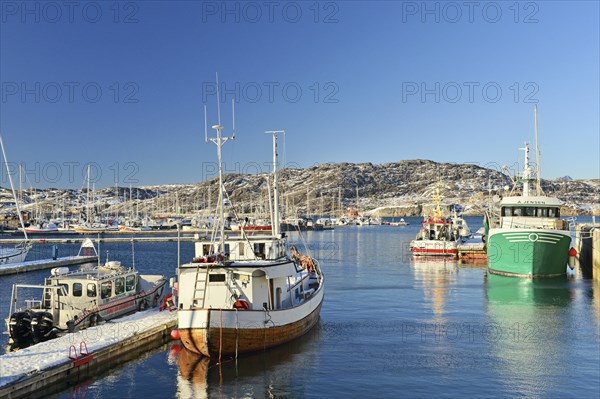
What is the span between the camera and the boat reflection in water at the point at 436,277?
4329 centimetres

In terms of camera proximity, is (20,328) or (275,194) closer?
(20,328)

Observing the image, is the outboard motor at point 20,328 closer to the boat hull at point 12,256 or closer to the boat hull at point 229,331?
the boat hull at point 229,331

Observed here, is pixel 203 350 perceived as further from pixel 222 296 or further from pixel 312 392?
pixel 312 392

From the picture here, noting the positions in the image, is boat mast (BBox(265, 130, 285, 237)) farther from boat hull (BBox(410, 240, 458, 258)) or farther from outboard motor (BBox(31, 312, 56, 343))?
boat hull (BBox(410, 240, 458, 258))

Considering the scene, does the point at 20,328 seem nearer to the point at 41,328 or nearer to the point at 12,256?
the point at 41,328

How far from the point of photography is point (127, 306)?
33.3 metres

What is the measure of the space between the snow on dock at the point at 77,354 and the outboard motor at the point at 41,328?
209 cm

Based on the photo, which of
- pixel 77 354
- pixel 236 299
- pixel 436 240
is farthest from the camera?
pixel 436 240

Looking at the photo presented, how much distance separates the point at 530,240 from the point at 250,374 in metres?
37.2

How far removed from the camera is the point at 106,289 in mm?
31859

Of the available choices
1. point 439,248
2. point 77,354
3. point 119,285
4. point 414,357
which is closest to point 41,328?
point 119,285

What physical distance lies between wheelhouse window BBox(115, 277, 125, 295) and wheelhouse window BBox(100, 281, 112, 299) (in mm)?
610

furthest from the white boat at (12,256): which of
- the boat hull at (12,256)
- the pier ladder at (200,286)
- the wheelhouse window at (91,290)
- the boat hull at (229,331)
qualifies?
the boat hull at (229,331)

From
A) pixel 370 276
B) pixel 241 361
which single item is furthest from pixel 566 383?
pixel 370 276
